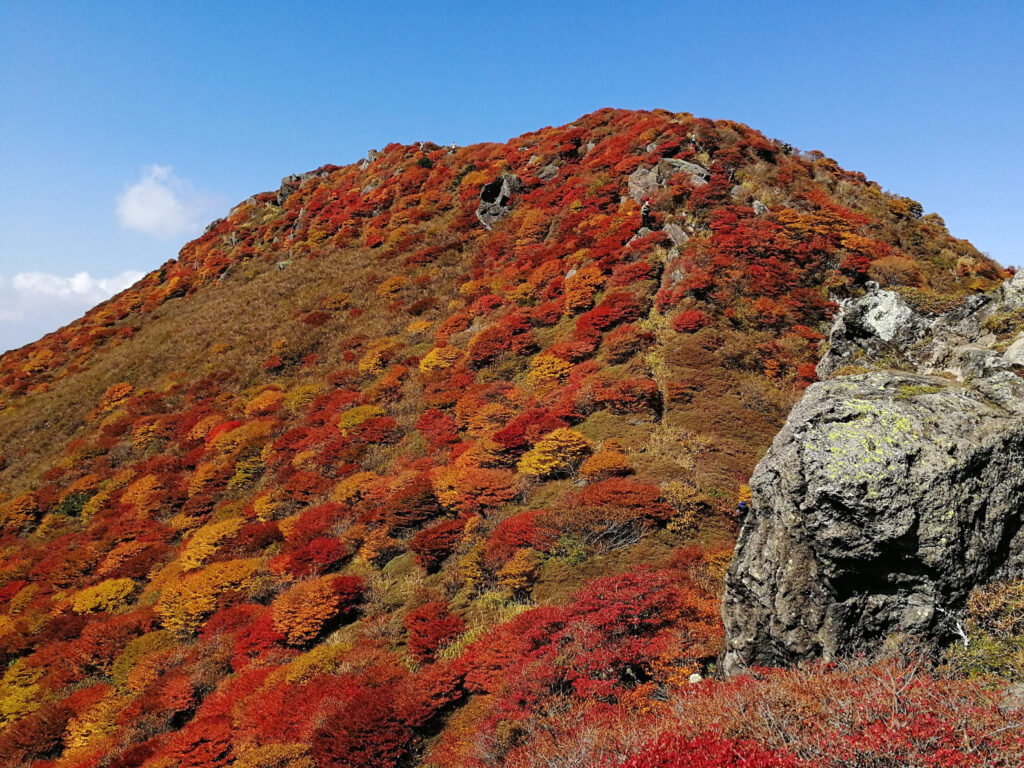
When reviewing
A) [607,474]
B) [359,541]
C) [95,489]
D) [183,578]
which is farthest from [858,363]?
[95,489]

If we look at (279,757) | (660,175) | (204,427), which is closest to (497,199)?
(660,175)

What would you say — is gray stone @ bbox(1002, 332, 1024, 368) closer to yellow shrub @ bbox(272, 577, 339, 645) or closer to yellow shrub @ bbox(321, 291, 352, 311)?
yellow shrub @ bbox(272, 577, 339, 645)

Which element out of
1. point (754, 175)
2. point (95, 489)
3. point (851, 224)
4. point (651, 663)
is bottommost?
point (651, 663)

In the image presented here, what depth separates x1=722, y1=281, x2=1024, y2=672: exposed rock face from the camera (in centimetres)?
756

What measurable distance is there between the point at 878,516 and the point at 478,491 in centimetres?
1209

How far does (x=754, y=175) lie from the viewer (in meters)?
32.9

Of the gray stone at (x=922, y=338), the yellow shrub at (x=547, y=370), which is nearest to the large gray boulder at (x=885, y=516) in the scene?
the gray stone at (x=922, y=338)

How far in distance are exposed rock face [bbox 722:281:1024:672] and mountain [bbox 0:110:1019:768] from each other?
34.8 inches

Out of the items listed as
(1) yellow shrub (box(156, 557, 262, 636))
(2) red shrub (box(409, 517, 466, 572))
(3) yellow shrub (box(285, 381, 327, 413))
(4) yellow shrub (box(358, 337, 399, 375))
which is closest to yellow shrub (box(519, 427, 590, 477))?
(2) red shrub (box(409, 517, 466, 572))

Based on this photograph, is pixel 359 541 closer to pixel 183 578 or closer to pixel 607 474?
pixel 183 578

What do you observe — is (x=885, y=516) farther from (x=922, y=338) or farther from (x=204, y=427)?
(x=204, y=427)

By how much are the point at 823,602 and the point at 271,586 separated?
54.5 feet

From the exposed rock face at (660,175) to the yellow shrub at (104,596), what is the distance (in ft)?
106

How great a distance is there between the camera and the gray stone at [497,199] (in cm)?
4369
